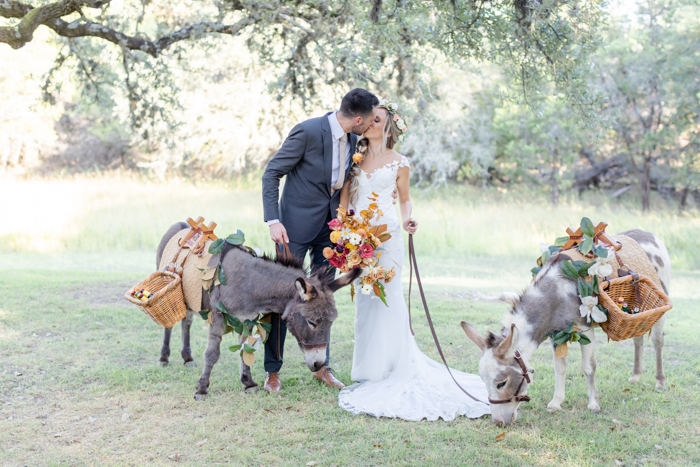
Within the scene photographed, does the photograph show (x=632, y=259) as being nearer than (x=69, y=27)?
Yes

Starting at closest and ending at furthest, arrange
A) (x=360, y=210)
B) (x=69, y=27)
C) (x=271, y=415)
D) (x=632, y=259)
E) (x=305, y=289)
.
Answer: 1. (x=305, y=289)
2. (x=271, y=415)
3. (x=632, y=259)
4. (x=360, y=210)
5. (x=69, y=27)

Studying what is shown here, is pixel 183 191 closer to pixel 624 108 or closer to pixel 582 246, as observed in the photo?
pixel 624 108

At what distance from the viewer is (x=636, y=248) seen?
447 cm

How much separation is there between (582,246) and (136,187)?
1811 cm

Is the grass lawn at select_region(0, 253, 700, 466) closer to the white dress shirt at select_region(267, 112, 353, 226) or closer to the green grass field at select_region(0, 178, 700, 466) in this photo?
the green grass field at select_region(0, 178, 700, 466)

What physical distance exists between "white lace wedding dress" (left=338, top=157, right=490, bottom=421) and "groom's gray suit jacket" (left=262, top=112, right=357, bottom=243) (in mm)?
332

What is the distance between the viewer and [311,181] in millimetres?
4688

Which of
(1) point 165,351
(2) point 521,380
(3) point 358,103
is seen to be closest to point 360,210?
(3) point 358,103

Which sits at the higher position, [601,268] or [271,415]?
[601,268]

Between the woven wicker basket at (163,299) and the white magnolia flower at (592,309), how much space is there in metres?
3.15

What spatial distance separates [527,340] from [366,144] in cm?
214

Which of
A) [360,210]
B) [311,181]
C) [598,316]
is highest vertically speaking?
[311,181]

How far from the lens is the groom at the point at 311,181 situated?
4.54m

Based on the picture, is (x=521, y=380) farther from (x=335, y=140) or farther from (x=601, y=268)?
(x=335, y=140)
